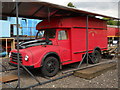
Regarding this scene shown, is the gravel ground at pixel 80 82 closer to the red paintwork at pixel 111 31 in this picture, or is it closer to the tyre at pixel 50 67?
the tyre at pixel 50 67

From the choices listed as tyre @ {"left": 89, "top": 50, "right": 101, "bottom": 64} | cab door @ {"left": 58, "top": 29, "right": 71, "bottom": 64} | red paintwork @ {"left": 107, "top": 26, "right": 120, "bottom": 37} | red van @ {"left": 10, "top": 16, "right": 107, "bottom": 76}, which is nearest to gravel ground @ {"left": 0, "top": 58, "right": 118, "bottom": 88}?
red van @ {"left": 10, "top": 16, "right": 107, "bottom": 76}

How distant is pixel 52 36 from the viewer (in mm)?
6621

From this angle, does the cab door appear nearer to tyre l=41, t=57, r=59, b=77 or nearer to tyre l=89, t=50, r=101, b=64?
tyre l=41, t=57, r=59, b=77

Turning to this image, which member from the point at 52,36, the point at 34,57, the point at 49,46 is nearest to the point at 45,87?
the point at 34,57

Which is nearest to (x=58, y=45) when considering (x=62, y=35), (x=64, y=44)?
(x=64, y=44)

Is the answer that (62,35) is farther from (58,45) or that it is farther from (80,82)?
(80,82)

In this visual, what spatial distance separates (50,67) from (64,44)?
4.72 feet

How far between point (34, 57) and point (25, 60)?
0.36 metres

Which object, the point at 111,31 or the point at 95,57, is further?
Result: the point at 111,31

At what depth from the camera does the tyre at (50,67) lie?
18.4 feet

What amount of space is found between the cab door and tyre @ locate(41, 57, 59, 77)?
0.60m

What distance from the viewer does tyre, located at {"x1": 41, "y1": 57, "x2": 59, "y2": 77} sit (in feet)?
18.4

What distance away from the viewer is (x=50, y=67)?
584 centimetres

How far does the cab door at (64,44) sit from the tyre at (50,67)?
23.7 inches
